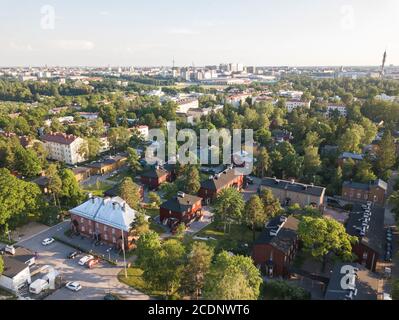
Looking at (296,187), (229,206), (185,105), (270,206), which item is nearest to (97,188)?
(229,206)

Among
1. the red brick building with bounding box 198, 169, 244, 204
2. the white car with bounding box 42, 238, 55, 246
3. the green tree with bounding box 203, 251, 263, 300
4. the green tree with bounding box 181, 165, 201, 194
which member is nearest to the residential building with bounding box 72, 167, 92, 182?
the white car with bounding box 42, 238, 55, 246

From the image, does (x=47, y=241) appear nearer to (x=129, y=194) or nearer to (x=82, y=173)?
(x=129, y=194)

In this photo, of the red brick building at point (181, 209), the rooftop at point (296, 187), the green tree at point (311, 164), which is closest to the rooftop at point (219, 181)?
the red brick building at point (181, 209)

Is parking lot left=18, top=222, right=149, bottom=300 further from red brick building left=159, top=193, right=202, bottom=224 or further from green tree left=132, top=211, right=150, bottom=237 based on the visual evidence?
red brick building left=159, top=193, right=202, bottom=224

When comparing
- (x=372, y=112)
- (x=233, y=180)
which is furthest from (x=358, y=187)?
(x=372, y=112)
